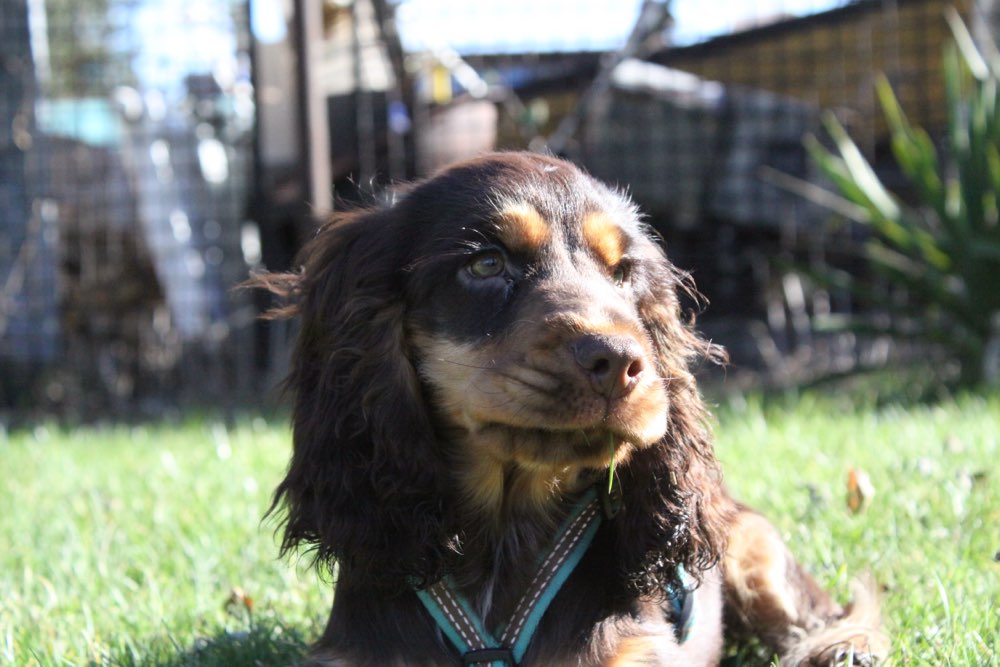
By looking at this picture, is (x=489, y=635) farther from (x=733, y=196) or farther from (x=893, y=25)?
(x=893, y=25)

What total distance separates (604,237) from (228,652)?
54.6 inches

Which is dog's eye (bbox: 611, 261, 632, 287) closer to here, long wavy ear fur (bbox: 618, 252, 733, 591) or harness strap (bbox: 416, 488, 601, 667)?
long wavy ear fur (bbox: 618, 252, 733, 591)

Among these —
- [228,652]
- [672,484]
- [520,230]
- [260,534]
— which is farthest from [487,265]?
[260,534]

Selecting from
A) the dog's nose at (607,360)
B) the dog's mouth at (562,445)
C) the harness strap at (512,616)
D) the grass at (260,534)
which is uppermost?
the dog's nose at (607,360)

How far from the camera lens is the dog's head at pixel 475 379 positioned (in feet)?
7.18

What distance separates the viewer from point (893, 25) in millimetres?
8109

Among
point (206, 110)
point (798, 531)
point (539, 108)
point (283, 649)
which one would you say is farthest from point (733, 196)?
point (283, 649)

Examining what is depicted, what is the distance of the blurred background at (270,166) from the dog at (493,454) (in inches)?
183

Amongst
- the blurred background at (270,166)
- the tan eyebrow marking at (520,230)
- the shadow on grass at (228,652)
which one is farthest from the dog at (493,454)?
the blurred background at (270,166)

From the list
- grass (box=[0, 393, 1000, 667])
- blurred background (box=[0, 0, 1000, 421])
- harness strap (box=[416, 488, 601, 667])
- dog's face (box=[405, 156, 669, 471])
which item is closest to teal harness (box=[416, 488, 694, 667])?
harness strap (box=[416, 488, 601, 667])

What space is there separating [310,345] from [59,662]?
0.99 m

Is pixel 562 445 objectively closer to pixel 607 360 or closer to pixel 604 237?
pixel 607 360

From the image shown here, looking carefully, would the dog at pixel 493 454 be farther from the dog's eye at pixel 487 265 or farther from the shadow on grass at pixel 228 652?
the shadow on grass at pixel 228 652

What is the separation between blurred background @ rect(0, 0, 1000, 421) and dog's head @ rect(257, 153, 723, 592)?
463 cm
